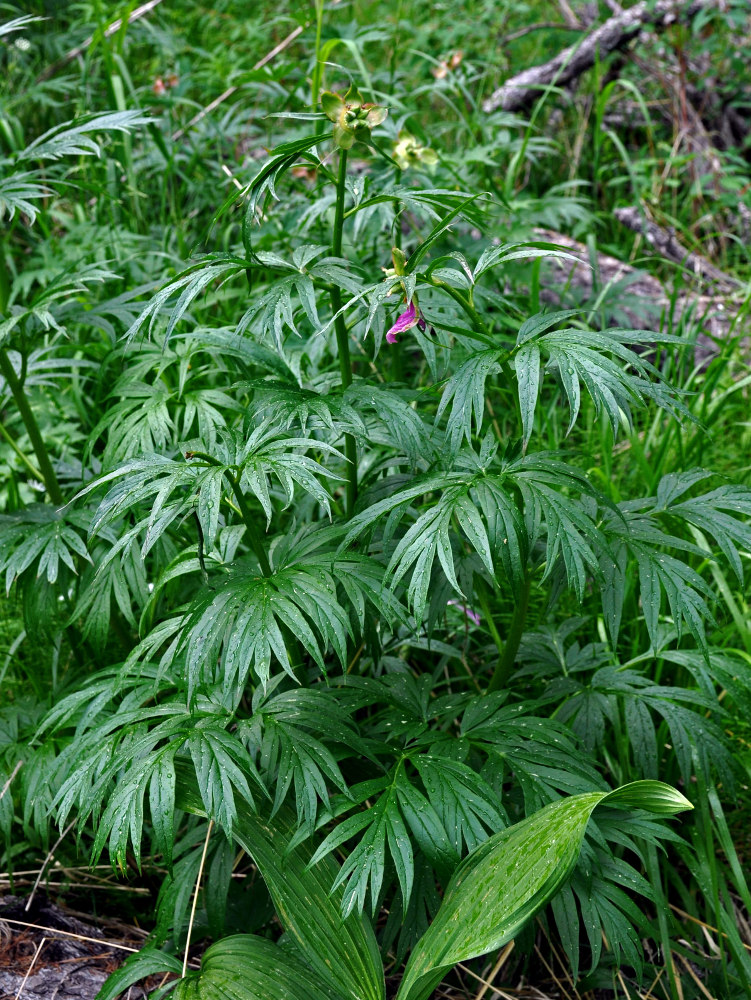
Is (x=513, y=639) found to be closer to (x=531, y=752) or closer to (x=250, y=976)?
(x=531, y=752)

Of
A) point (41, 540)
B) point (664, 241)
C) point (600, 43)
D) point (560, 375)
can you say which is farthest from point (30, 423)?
point (600, 43)

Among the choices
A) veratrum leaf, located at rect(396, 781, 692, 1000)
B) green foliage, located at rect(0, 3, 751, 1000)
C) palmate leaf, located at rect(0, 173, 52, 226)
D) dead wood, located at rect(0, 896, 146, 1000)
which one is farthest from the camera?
palmate leaf, located at rect(0, 173, 52, 226)

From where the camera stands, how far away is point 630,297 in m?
2.80

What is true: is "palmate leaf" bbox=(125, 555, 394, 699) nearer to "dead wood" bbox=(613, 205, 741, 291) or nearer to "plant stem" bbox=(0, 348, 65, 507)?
"plant stem" bbox=(0, 348, 65, 507)

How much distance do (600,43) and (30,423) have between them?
3117mm

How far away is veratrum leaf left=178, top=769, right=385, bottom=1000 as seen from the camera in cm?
128

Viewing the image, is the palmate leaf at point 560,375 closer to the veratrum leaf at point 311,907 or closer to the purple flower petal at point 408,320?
the purple flower petal at point 408,320

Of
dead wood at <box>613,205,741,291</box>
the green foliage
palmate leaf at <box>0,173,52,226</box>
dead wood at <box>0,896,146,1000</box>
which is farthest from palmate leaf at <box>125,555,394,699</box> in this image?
dead wood at <box>613,205,741,291</box>

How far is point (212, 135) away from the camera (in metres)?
3.38

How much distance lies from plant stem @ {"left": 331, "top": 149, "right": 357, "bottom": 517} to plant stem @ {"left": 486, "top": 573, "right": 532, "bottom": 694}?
0.30 m

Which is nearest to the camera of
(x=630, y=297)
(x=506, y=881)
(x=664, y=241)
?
(x=506, y=881)

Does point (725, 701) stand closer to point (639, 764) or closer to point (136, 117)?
point (639, 764)

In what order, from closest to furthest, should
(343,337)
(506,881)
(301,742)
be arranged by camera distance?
(506,881) < (301,742) < (343,337)

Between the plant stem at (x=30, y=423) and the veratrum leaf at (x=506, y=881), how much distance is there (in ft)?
3.50
